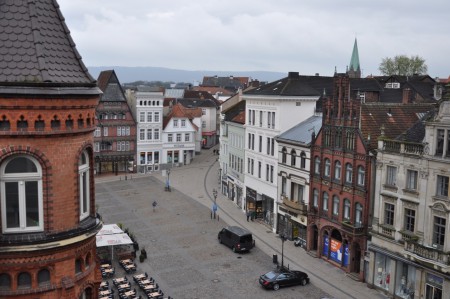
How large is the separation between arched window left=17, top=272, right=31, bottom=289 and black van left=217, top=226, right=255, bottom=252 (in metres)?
31.7

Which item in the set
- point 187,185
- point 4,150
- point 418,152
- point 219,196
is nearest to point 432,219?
point 418,152

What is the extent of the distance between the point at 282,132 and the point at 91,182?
3746cm

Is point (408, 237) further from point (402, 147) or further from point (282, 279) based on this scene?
point (282, 279)

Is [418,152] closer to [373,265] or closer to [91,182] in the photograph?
[373,265]

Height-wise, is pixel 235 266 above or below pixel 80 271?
below

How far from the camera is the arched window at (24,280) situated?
11.1m

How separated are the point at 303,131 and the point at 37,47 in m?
37.8

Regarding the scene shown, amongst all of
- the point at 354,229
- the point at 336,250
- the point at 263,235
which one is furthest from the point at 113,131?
the point at 354,229

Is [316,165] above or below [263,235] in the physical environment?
above

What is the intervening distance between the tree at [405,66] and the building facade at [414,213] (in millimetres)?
82964

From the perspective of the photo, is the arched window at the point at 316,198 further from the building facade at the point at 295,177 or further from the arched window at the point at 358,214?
the arched window at the point at 358,214

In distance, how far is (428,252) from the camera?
2980 centimetres

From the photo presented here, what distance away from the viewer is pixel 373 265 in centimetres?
3519

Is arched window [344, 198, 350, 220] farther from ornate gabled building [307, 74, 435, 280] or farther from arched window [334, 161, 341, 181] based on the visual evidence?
arched window [334, 161, 341, 181]
